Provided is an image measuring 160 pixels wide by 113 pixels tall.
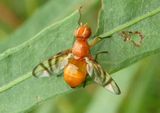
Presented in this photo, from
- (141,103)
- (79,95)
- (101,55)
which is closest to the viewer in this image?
(101,55)

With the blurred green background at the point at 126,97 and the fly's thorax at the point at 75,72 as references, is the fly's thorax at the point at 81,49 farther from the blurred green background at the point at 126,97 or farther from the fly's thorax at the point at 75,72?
the blurred green background at the point at 126,97

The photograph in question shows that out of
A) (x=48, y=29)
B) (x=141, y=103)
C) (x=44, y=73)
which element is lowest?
(x=141, y=103)

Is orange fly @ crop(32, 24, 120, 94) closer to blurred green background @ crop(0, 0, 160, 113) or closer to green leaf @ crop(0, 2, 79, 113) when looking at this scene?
green leaf @ crop(0, 2, 79, 113)

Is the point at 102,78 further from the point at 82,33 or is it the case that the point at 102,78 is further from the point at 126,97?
the point at 126,97

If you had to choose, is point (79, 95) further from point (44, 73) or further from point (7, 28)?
point (44, 73)


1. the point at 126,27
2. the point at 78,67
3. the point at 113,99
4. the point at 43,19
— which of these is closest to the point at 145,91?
the point at 113,99

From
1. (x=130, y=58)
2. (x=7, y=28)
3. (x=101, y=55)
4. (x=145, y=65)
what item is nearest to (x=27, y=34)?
(x=7, y=28)

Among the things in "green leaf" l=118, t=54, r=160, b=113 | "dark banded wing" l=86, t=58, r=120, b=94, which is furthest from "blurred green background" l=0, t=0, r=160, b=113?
"dark banded wing" l=86, t=58, r=120, b=94
